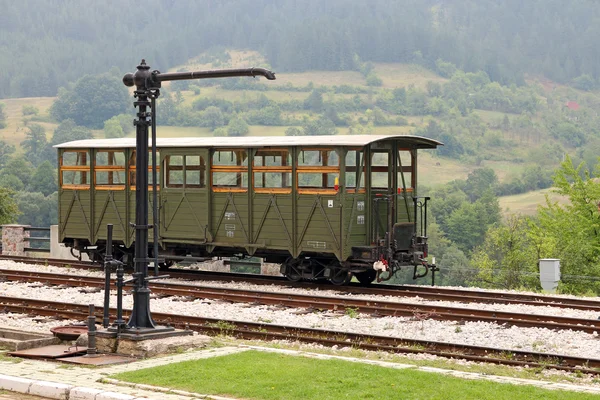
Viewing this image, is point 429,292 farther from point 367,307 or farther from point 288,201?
point 288,201

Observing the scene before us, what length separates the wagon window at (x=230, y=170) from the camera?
2147 cm

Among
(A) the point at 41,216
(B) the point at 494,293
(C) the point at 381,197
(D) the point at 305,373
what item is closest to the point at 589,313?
(B) the point at 494,293

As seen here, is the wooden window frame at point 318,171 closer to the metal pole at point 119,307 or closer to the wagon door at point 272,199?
the wagon door at point 272,199

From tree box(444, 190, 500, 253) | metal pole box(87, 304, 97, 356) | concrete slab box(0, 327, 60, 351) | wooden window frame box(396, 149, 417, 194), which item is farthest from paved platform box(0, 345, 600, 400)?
tree box(444, 190, 500, 253)

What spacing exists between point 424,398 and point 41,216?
328 ft

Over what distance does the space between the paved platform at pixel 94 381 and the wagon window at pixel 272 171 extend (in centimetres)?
940

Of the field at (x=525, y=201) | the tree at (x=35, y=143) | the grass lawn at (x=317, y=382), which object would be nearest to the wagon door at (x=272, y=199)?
the grass lawn at (x=317, y=382)

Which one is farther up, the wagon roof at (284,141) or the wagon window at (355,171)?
the wagon roof at (284,141)

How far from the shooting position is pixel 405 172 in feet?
69.9

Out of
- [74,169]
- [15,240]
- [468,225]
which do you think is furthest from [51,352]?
[468,225]

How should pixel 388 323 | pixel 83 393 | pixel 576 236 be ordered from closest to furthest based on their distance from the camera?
pixel 83 393, pixel 388 323, pixel 576 236

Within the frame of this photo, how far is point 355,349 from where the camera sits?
43.9 ft

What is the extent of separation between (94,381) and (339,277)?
1135cm

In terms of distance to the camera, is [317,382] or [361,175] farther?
[361,175]
